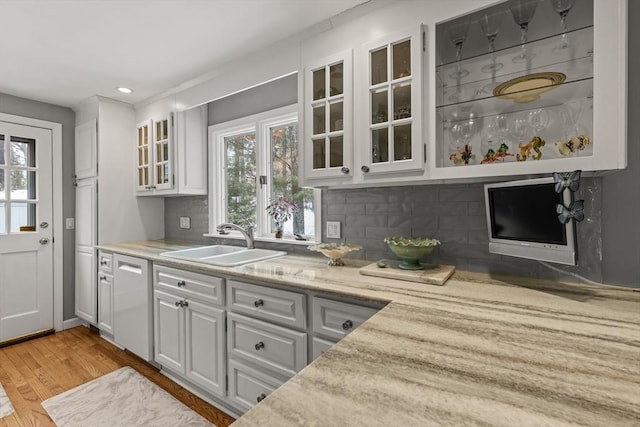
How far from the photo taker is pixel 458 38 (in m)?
1.51

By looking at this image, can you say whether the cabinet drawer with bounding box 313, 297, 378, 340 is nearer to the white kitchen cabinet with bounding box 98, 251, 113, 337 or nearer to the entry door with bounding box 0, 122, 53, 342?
the white kitchen cabinet with bounding box 98, 251, 113, 337

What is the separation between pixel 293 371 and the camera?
1.51m

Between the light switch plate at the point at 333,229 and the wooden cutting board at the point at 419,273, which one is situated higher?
the light switch plate at the point at 333,229

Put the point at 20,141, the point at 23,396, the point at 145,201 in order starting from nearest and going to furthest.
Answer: the point at 23,396, the point at 20,141, the point at 145,201

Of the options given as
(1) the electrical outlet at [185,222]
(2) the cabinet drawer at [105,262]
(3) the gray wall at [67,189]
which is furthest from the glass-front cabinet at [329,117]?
(3) the gray wall at [67,189]

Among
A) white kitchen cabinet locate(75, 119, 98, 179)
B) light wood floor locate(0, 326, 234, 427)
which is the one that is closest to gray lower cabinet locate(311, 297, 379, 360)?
light wood floor locate(0, 326, 234, 427)

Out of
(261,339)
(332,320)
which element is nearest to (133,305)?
(261,339)

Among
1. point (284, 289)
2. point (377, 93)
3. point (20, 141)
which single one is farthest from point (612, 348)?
point (20, 141)

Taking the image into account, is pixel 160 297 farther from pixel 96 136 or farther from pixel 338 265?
pixel 96 136

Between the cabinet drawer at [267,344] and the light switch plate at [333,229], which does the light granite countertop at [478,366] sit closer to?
the cabinet drawer at [267,344]

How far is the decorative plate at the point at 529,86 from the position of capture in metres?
1.33

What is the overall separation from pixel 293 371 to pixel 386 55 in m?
1.62

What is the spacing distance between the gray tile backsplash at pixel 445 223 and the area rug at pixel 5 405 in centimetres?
208

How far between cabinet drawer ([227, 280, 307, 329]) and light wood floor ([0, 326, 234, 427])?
29.8 inches
